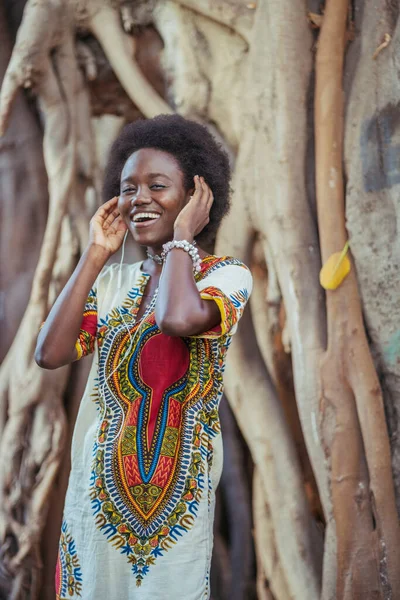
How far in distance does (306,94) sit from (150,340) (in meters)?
1.24

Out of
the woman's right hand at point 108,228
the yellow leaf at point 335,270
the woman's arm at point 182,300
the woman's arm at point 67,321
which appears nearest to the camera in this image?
the woman's arm at point 182,300

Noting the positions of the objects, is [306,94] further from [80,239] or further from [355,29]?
[80,239]

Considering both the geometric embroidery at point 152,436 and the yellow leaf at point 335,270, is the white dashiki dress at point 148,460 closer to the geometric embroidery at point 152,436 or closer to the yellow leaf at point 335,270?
the geometric embroidery at point 152,436

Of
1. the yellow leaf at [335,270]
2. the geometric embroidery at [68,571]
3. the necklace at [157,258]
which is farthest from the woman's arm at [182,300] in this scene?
the yellow leaf at [335,270]

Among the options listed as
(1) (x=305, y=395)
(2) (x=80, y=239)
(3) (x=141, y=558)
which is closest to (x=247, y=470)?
(1) (x=305, y=395)

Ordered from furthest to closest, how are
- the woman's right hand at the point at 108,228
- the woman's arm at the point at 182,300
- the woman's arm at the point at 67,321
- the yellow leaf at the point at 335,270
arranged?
the yellow leaf at the point at 335,270
the woman's right hand at the point at 108,228
the woman's arm at the point at 67,321
the woman's arm at the point at 182,300

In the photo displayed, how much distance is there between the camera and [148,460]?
120cm

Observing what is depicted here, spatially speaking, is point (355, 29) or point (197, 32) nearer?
point (355, 29)

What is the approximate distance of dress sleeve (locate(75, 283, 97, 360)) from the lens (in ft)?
4.33

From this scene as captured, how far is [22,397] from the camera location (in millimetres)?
2383

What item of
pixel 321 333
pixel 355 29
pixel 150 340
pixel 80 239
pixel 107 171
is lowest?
pixel 150 340

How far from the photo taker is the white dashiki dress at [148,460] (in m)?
1.19

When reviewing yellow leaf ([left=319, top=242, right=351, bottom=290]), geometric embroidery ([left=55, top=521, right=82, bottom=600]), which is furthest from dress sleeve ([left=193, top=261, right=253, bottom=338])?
yellow leaf ([left=319, top=242, right=351, bottom=290])

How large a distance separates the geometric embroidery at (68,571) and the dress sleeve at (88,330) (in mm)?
330
